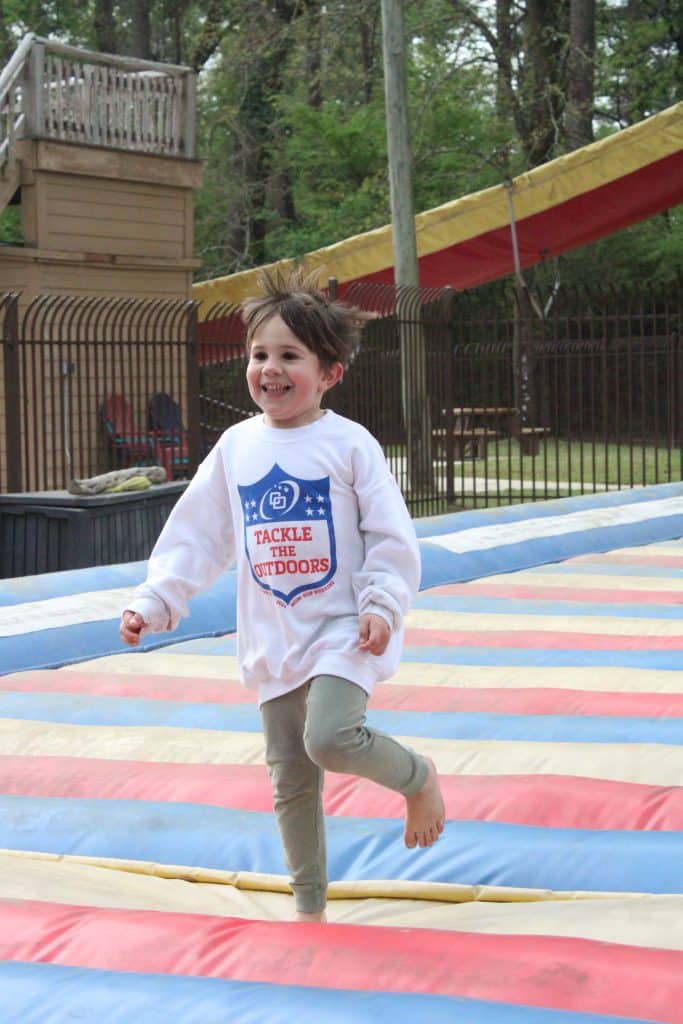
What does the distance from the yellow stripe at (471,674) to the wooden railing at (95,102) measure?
12.6 m

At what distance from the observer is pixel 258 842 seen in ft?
11.1

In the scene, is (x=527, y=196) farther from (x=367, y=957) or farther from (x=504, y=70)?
(x=367, y=957)

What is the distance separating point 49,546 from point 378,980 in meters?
6.84

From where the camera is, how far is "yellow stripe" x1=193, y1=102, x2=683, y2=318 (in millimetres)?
18562

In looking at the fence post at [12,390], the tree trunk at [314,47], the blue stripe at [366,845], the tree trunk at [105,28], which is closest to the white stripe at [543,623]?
the blue stripe at [366,845]

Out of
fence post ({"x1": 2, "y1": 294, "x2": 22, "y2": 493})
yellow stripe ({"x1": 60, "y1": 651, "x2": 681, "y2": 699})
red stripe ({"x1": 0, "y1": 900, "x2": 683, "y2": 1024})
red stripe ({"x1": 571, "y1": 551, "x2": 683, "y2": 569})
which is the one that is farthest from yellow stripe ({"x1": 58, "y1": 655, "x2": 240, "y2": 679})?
fence post ({"x1": 2, "y1": 294, "x2": 22, "y2": 493})

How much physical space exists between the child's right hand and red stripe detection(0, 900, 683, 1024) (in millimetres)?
527

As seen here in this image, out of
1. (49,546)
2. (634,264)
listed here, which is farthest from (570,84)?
(49,546)

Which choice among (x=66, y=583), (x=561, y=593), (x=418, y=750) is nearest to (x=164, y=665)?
(x=66, y=583)

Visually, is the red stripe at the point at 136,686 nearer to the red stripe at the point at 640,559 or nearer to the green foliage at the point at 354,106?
the red stripe at the point at 640,559

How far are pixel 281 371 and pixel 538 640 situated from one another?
286 centimetres

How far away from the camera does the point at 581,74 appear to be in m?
25.7

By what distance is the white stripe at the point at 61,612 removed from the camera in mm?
5457

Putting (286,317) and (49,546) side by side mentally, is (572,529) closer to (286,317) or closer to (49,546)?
(49,546)
